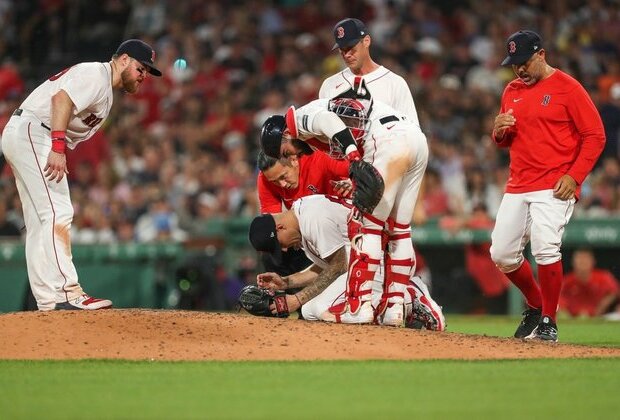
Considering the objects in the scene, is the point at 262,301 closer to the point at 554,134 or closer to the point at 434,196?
the point at 554,134

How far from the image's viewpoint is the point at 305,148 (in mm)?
8234

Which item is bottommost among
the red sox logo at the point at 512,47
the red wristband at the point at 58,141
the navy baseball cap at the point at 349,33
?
the red wristband at the point at 58,141

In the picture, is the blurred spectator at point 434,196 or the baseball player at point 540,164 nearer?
the baseball player at point 540,164

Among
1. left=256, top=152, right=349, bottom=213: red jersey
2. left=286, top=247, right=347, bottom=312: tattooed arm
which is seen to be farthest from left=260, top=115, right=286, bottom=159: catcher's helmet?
left=286, top=247, right=347, bottom=312: tattooed arm

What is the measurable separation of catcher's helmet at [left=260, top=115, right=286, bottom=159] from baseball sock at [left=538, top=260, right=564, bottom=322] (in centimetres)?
212

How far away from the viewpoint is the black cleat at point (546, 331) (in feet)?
26.1

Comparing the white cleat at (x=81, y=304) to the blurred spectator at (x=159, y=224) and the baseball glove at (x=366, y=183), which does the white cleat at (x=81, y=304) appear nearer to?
the baseball glove at (x=366, y=183)

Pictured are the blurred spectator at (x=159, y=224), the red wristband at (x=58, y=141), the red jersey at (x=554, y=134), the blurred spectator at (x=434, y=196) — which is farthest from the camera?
the blurred spectator at (x=159, y=224)

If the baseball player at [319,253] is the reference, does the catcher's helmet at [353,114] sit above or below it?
above

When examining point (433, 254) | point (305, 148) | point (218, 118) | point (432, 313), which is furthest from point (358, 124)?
point (218, 118)

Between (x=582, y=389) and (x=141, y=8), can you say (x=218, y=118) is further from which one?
(x=582, y=389)

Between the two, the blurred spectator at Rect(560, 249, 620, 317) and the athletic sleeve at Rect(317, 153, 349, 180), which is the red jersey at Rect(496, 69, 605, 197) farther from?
the blurred spectator at Rect(560, 249, 620, 317)

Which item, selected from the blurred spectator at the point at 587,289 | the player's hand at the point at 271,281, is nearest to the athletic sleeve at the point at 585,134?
the player's hand at the point at 271,281

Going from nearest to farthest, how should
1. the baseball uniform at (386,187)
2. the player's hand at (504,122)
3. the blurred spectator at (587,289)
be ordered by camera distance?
the baseball uniform at (386,187)
the player's hand at (504,122)
the blurred spectator at (587,289)
